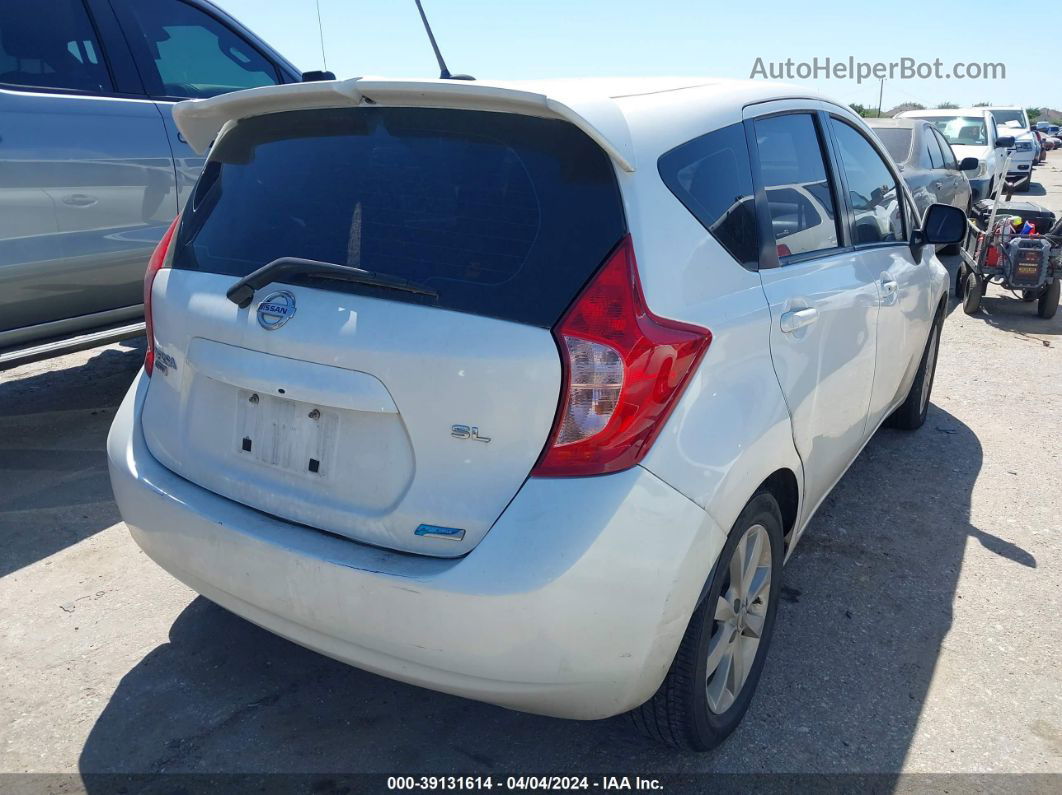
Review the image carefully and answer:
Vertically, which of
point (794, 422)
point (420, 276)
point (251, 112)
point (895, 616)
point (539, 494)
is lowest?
point (895, 616)

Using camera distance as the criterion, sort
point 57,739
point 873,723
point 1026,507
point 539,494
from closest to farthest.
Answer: point 539,494 → point 57,739 → point 873,723 → point 1026,507

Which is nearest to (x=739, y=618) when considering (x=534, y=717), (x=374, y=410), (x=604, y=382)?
(x=534, y=717)

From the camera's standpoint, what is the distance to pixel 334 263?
7.17ft

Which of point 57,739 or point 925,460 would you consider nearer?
point 57,739

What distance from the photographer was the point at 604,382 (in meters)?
1.97

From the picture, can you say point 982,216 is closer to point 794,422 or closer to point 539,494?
point 794,422

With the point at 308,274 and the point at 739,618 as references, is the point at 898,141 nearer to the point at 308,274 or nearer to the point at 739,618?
the point at 739,618

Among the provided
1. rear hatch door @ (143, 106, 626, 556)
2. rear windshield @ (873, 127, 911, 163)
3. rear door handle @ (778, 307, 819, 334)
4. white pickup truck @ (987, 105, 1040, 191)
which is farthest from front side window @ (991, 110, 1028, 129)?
rear hatch door @ (143, 106, 626, 556)

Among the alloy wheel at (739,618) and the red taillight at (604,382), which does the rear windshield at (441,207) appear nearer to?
the red taillight at (604,382)

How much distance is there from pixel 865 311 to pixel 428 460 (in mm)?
1925

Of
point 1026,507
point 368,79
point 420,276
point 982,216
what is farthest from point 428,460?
point 982,216

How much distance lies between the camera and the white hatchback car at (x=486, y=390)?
1964 millimetres

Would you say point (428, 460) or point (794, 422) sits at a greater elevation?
point (428, 460)

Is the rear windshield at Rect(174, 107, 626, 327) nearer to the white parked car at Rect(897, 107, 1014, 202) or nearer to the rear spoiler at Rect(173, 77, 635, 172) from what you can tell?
the rear spoiler at Rect(173, 77, 635, 172)
